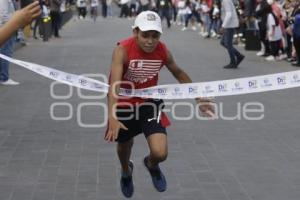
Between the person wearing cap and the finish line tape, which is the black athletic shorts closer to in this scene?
the person wearing cap

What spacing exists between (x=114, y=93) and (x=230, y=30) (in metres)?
11.7

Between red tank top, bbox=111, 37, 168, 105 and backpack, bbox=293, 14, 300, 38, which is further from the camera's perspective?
backpack, bbox=293, 14, 300, 38

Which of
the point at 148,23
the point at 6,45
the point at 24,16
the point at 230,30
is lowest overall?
the point at 24,16

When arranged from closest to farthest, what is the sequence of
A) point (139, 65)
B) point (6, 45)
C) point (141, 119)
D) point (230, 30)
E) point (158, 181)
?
point (139, 65) < point (141, 119) < point (158, 181) < point (6, 45) < point (230, 30)

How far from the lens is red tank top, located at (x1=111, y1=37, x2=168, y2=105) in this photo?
6.11m

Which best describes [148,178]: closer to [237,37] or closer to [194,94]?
[194,94]

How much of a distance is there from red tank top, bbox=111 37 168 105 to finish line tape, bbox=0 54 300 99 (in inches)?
12.2

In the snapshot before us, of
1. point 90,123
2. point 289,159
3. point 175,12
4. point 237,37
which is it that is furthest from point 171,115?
point 175,12

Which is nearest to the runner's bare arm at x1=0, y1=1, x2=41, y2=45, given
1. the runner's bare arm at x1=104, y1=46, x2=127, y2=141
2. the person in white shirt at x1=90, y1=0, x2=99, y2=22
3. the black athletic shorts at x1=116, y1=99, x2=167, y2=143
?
the runner's bare arm at x1=104, y1=46, x2=127, y2=141

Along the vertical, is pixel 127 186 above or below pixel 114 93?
below

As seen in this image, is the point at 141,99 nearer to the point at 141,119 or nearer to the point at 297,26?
the point at 141,119

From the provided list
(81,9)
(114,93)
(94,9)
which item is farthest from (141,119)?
(81,9)

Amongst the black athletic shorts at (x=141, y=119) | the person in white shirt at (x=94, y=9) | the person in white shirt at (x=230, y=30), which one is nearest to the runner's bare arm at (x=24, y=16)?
the black athletic shorts at (x=141, y=119)

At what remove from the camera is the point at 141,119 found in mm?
6277
